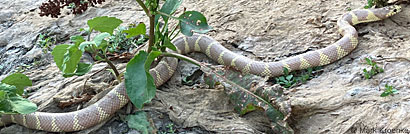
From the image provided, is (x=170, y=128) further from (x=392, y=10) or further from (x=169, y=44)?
(x=392, y=10)

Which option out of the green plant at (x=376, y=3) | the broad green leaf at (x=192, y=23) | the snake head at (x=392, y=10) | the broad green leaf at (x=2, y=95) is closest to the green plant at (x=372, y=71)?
the snake head at (x=392, y=10)

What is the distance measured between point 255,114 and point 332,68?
5.63 ft

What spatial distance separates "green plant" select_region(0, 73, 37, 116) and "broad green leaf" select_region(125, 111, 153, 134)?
4.02ft

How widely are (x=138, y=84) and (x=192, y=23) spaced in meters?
1.14

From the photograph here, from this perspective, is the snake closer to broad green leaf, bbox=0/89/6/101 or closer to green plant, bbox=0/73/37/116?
green plant, bbox=0/73/37/116

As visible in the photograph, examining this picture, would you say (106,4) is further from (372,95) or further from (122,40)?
(372,95)

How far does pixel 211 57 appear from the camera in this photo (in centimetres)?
679

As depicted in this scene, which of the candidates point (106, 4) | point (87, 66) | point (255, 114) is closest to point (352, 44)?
point (255, 114)

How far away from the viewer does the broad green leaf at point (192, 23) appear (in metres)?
4.92

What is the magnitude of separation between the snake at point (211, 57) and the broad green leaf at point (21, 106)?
508mm

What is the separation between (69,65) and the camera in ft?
16.0

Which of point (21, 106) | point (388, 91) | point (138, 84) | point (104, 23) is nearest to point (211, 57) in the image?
point (104, 23)

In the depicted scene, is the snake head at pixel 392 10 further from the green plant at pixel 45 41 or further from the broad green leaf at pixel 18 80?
the green plant at pixel 45 41

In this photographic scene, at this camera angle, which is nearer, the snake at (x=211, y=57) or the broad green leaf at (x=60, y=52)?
the broad green leaf at (x=60, y=52)
